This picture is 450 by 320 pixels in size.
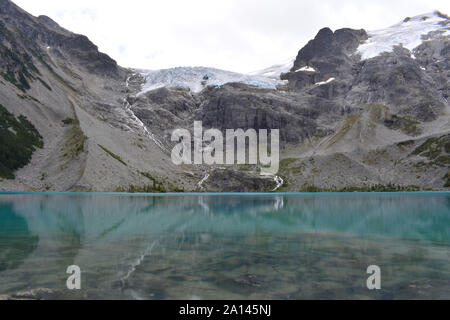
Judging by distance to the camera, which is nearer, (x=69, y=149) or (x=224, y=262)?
(x=224, y=262)

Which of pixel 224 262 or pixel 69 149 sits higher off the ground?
pixel 69 149

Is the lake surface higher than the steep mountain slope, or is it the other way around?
the steep mountain slope

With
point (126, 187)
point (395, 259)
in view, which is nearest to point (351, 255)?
point (395, 259)

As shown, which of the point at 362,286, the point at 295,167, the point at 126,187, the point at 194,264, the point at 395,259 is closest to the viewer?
the point at 362,286

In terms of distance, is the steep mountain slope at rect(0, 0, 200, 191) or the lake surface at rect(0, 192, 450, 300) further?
the steep mountain slope at rect(0, 0, 200, 191)

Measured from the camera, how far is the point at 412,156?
572 feet

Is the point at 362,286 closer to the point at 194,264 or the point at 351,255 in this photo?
the point at 351,255

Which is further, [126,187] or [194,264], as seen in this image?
[126,187]

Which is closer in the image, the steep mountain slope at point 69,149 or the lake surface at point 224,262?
the lake surface at point 224,262

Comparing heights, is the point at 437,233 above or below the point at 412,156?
below

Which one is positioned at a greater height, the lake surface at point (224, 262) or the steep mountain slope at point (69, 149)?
the steep mountain slope at point (69, 149)
